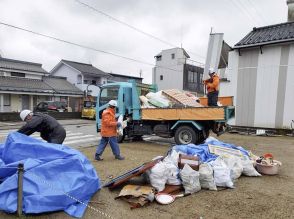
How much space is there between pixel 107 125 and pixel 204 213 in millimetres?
3894

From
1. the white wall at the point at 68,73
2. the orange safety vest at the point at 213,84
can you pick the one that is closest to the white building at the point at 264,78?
the orange safety vest at the point at 213,84

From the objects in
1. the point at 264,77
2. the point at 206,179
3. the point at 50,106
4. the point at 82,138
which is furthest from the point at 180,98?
the point at 50,106

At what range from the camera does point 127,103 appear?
10.2 m

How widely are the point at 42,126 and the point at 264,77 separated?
39.2 feet

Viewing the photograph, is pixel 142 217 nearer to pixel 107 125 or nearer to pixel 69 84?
pixel 107 125

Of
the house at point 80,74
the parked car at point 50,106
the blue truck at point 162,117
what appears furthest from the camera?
the house at point 80,74

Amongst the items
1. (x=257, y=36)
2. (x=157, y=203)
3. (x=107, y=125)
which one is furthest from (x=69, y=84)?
(x=157, y=203)

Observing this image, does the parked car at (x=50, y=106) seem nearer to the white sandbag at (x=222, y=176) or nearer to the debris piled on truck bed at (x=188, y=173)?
the debris piled on truck bed at (x=188, y=173)

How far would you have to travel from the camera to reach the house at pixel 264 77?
43.4 feet

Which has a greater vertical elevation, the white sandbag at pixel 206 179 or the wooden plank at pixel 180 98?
the wooden plank at pixel 180 98

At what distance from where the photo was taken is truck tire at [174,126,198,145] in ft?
30.1

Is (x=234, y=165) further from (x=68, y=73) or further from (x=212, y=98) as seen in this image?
(x=68, y=73)

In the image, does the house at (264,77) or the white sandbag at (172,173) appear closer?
the white sandbag at (172,173)

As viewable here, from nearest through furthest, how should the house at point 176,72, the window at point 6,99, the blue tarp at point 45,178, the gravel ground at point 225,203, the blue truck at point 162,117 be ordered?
the blue tarp at point 45,178
the gravel ground at point 225,203
the blue truck at point 162,117
the window at point 6,99
the house at point 176,72
